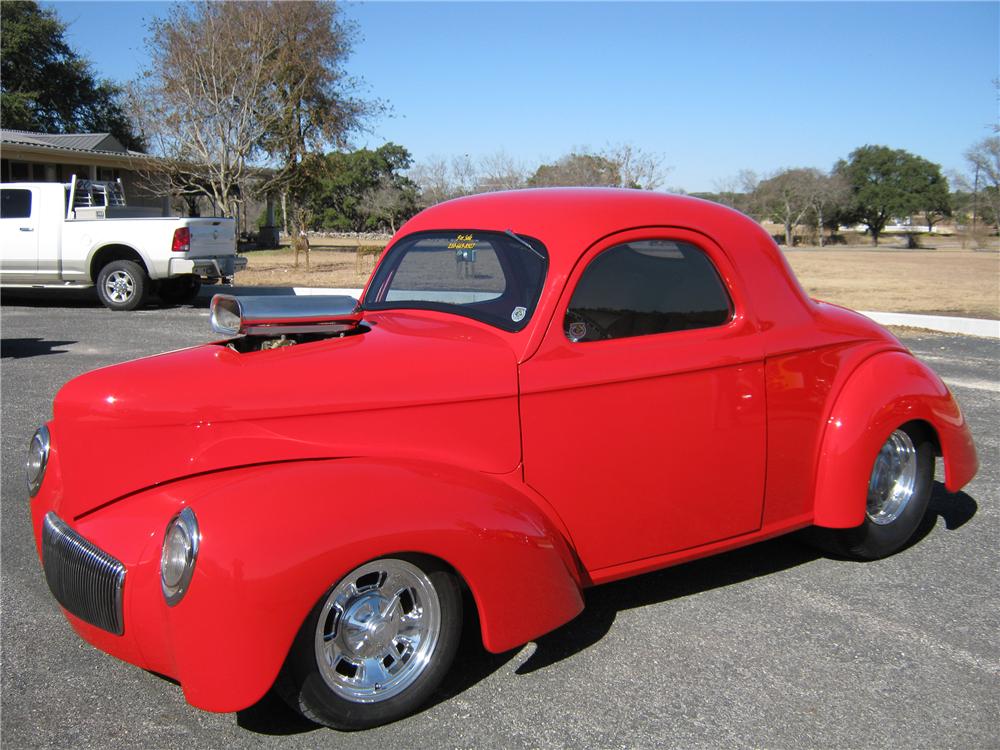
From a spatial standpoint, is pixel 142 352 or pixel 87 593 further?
pixel 142 352

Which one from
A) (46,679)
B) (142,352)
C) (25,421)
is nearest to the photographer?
(46,679)

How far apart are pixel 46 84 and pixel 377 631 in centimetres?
4470

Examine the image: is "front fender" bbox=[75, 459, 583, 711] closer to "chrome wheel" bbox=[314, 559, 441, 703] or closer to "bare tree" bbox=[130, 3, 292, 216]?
"chrome wheel" bbox=[314, 559, 441, 703]

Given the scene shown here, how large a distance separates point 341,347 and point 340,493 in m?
0.65

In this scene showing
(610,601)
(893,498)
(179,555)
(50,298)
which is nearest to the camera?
A: (179,555)

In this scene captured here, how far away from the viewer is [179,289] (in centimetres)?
1452

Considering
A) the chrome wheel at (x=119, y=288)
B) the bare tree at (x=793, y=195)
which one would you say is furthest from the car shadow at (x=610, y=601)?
the bare tree at (x=793, y=195)

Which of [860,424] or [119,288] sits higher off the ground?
[119,288]

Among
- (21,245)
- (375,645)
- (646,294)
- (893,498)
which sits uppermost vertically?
(21,245)

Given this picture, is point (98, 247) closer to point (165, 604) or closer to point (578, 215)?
point (578, 215)

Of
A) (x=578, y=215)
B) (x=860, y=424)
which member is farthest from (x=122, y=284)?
(x=860, y=424)

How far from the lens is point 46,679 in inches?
117

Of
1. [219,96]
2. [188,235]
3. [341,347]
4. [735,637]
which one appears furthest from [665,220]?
[219,96]

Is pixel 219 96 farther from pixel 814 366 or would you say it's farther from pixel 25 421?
pixel 814 366
